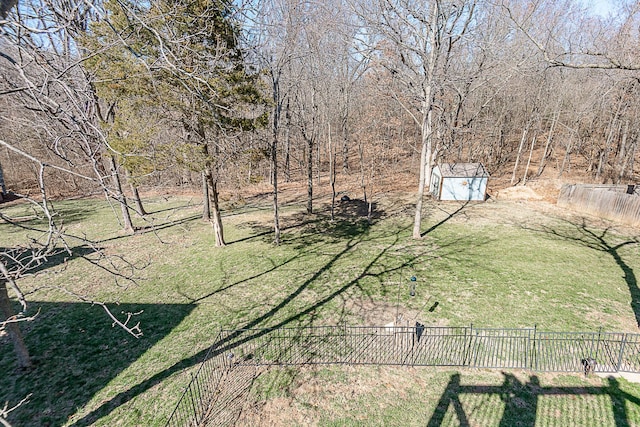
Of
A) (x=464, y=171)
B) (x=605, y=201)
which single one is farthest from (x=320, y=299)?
(x=605, y=201)

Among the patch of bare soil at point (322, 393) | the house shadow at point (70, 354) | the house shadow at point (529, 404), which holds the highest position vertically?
the house shadow at point (529, 404)

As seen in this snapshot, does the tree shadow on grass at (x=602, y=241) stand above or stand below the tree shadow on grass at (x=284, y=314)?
above

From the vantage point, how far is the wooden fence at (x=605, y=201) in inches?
663

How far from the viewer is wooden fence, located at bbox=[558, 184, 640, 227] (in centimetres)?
1683

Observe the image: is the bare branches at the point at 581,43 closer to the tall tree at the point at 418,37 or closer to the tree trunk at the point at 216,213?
the tall tree at the point at 418,37

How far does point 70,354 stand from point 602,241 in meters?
21.6

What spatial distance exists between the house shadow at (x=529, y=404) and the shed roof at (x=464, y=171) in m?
17.3

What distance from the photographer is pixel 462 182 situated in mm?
22656

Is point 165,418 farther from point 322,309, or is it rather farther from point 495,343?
point 495,343

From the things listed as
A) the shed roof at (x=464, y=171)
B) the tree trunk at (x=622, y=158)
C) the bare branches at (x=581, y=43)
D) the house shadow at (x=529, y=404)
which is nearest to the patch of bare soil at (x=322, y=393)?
the house shadow at (x=529, y=404)

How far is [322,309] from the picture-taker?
10.0 m

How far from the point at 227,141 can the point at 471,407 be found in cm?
1111

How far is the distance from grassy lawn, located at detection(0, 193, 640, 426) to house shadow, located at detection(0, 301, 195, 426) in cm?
4

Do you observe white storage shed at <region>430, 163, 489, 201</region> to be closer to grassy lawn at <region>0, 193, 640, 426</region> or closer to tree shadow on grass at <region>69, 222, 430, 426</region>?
grassy lawn at <region>0, 193, 640, 426</region>
